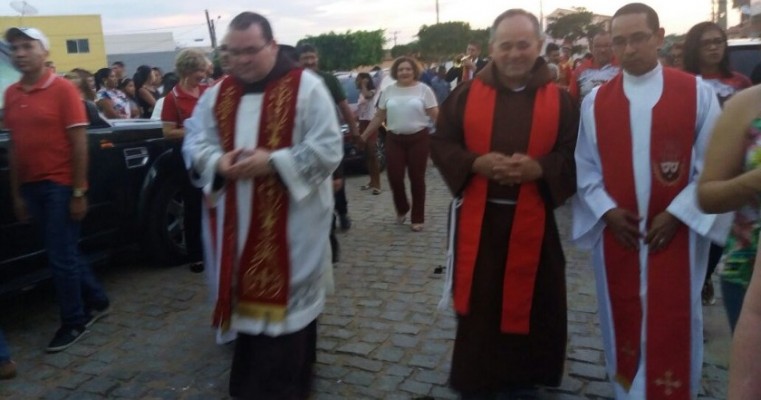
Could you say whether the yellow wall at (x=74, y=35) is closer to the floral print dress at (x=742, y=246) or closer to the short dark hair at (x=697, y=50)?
the short dark hair at (x=697, y=50)

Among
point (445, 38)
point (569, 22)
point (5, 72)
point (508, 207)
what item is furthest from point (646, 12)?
point (445, 38)

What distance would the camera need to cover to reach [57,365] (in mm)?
4590

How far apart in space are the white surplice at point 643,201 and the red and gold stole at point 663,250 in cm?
2

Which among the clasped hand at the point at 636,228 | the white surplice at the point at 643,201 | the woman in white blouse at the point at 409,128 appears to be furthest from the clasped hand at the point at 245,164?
the woman in white blouse at the point at 409,128

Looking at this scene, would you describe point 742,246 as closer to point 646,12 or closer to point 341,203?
point 646,12

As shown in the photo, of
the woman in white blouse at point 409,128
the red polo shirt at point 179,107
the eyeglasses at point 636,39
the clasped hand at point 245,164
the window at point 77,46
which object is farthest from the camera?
the window at point 77,46

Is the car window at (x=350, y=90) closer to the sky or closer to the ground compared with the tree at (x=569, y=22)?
closer to the ground

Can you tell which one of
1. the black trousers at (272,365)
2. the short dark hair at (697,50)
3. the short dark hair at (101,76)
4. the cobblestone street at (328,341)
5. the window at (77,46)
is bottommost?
the cobblestone street at (328,341)

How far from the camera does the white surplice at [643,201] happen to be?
10.4ft

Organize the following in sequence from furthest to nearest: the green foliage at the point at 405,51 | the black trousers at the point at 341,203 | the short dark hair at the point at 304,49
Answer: the green foliage at the point at 405,51
the black trousers at the point at 341,203
the short dark hair at the point at 304,49

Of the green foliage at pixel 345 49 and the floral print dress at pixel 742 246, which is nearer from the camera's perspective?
the floral print dress at pixel 742 246

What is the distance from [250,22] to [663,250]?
6.98 feet

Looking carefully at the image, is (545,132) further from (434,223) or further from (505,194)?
(434,223)

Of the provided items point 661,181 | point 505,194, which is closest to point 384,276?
point 505,194
